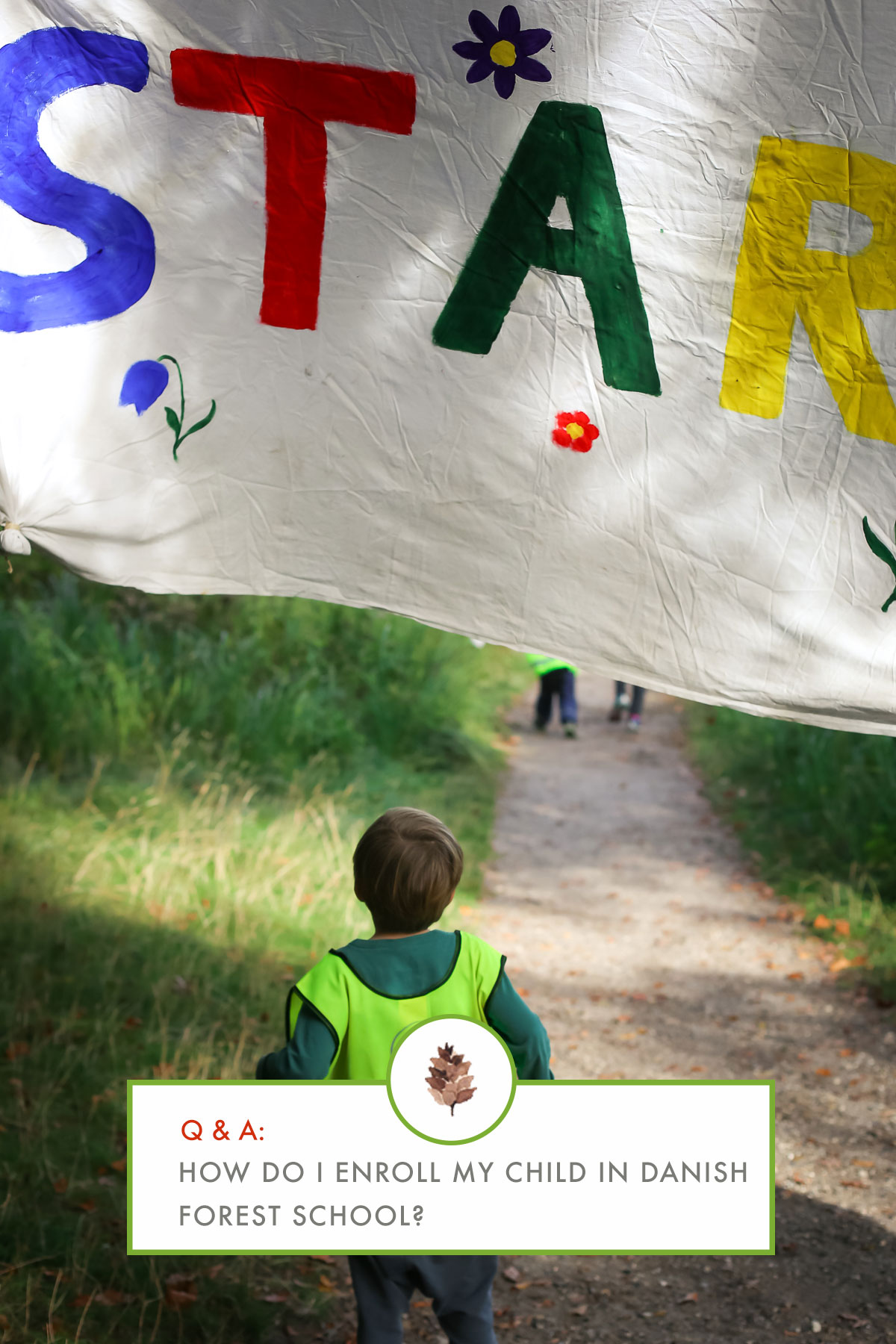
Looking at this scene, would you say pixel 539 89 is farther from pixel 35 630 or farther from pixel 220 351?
pixel 35 630

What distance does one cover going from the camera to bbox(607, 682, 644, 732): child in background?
1191 cm

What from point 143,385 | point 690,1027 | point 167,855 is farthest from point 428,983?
point 167,855

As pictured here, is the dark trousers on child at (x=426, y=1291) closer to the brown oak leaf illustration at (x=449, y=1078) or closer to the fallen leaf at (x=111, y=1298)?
the brown oak leaf illustration at (x=449, y=1078)

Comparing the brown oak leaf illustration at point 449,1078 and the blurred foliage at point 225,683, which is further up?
the brown oak leaf illustration at point 449,1078

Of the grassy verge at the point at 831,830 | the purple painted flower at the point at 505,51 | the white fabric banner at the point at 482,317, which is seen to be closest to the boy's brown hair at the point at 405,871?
the white fabric banner at the point at 482,317

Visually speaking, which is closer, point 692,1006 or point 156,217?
point 156,217

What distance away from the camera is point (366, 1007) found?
201 centimetres

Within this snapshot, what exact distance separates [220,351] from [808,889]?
566cm

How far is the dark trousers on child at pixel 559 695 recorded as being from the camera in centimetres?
1131

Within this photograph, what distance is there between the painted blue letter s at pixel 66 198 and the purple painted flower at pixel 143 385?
105 mm

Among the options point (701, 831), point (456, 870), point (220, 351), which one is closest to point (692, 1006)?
point (701, 831)

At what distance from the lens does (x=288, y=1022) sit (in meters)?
2.00

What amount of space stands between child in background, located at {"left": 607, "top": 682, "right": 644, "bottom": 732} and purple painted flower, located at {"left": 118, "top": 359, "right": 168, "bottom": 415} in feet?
32.2

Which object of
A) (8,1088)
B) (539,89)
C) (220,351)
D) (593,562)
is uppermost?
(539,89)
